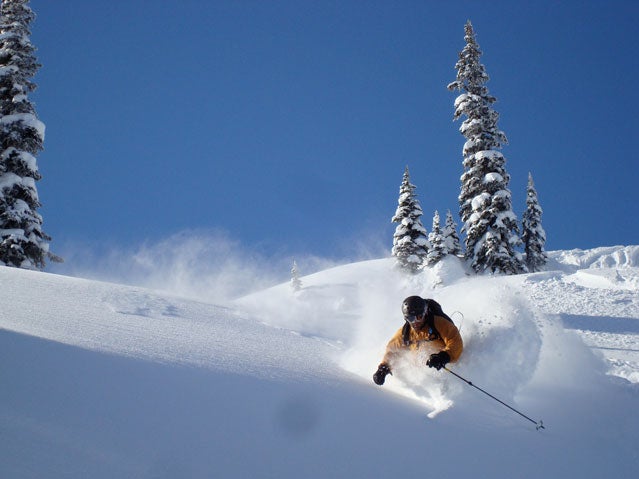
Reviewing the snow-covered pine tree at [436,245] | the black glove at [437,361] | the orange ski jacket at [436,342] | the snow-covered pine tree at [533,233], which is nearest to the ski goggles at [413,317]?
the orange ski jacket at [436,342]

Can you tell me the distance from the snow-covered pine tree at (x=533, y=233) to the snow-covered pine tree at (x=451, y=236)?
8903 millimetres

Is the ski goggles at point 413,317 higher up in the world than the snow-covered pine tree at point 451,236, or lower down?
lower down

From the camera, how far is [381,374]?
5.26 m

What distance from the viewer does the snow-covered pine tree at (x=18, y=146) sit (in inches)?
632

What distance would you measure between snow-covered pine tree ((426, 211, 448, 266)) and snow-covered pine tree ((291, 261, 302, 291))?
14.5 meters

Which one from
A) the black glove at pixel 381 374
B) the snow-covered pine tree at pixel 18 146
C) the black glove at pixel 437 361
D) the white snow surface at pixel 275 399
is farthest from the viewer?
the snow-covered pine tree at pixel 18 146

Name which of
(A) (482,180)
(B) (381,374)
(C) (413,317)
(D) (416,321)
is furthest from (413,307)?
(A) (482,180)

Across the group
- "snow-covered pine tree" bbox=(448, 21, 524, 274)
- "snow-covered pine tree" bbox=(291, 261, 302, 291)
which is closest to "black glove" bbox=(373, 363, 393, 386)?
"snow-covered pine tree" bbox=(448, 21, 524, 274)

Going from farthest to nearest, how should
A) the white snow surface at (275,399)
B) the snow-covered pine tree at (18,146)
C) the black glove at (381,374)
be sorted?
the snow-covered pine tree at (18,146) → the black glove at (381,374) → the white snow surface at (275,399)

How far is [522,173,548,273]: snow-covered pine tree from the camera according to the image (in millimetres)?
41906

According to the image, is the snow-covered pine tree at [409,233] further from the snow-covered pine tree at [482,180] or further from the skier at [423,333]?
the skier at [423,333]

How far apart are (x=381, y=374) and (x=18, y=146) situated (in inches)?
717

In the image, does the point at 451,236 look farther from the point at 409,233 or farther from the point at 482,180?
the point at 482,180

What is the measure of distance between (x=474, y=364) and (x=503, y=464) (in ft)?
6.92
